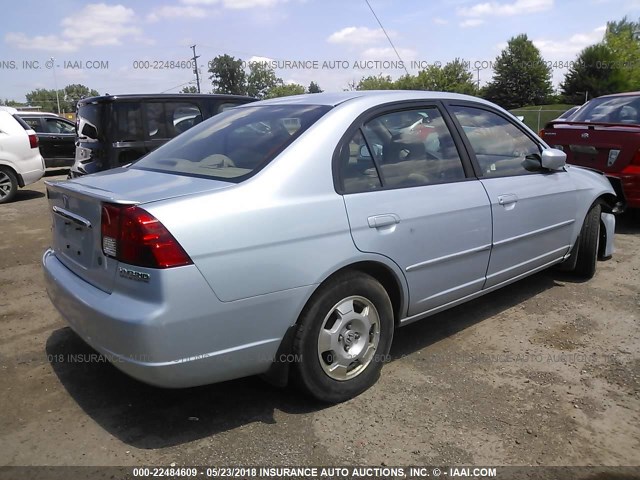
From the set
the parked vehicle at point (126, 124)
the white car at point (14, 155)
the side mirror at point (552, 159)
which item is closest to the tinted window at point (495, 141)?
the side mirror at point (552, 159)

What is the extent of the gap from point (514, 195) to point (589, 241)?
1457 mm

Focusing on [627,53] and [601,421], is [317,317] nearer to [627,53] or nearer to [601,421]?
[601,421]

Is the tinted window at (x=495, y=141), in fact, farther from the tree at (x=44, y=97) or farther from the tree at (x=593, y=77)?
the tree at (x=44, y=97)

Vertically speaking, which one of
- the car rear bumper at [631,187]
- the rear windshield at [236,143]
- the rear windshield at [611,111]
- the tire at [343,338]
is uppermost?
the rear windshield at [611,111]

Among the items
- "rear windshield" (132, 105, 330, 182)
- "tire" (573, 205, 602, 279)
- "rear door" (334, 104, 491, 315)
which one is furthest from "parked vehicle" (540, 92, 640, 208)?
"rear windshield" (132, 105, 330, 182)

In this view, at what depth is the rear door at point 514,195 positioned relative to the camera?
359cm

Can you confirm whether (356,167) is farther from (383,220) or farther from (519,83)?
(519,83)

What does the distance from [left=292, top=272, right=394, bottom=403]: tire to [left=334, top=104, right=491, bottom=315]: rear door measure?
0.22 meters

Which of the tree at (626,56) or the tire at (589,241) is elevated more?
the tree at (626,56)

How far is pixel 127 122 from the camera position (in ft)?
21.4

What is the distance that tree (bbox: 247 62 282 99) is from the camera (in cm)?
6724

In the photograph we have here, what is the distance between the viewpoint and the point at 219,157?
9.74ft

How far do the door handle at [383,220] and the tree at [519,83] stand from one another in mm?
56267

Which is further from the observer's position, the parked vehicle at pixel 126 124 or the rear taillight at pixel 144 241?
the parked vehicle at pixel 126 124
